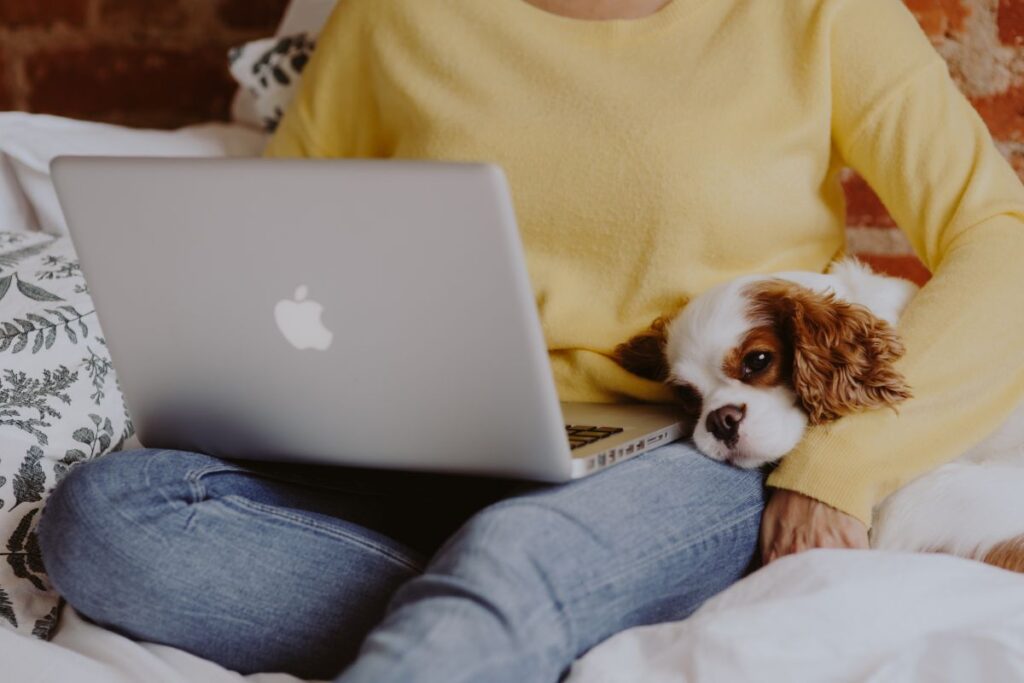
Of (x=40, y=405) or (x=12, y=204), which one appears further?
(x=12, y=204)

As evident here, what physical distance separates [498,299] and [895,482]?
0.54 m

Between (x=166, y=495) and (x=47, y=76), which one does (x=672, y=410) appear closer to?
(x=166, y=495)

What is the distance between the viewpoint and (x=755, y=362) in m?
1.35

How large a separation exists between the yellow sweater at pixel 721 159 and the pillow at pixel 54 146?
2.02 ft

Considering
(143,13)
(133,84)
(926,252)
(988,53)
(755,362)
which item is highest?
(988,53)

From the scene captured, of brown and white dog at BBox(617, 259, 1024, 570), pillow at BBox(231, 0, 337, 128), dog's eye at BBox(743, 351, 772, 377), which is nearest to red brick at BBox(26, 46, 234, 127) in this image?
pillow at BBox(231, 0, 337, 128)

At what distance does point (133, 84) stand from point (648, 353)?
161 centimetres

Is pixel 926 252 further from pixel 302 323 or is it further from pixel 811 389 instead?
pixel 302 323

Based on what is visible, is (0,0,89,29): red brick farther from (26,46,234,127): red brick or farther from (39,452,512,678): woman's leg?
(39,452,512,678): woman's leg

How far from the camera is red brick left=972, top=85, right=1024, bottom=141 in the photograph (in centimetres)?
170

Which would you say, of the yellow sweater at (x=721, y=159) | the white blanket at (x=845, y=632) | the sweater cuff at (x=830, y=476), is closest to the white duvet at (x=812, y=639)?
the white blanket at (x=845, y=632)

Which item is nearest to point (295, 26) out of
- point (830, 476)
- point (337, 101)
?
point (337, 101)

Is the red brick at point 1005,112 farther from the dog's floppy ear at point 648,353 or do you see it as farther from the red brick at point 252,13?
the red brick at point 252,13

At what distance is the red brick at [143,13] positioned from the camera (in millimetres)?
2510
